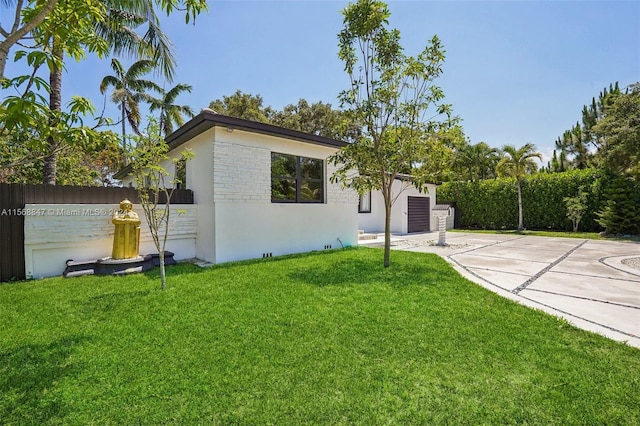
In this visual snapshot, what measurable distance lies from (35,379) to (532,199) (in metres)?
20.2

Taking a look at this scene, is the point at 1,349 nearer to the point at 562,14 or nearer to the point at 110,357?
the point at 110,357

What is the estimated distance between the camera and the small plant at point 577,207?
1436cm

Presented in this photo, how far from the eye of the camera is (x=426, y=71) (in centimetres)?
632

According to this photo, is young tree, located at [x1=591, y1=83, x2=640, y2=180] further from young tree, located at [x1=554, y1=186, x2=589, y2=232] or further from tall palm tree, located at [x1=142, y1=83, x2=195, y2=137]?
tall palm tree, located at [x1=142, y1=83, x2=195, y2=137]

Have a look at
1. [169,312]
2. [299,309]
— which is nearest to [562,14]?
[299,309]

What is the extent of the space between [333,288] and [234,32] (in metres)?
7.25

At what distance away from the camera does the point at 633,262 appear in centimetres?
701

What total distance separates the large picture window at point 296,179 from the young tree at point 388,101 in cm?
225

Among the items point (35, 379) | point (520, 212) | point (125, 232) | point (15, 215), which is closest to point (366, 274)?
point (35, 379)

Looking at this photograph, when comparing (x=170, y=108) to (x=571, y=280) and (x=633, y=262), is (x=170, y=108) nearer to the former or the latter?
(x=571, y=280)

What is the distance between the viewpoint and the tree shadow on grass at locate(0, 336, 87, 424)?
2020 millimetres

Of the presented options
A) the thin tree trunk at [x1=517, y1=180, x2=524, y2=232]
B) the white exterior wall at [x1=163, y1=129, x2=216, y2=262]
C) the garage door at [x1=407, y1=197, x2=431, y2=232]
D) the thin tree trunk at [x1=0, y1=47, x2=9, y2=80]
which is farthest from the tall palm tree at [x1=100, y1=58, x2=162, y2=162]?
the thin tree trunk at [x1=517, y1=180, x2=524, y2=232]

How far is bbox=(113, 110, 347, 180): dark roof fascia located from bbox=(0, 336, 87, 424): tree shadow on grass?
4993 millimetres

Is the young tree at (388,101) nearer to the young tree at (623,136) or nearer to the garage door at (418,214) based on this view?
the garage door at (418,214)
